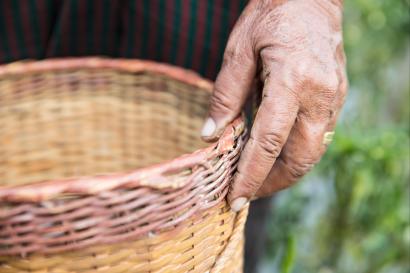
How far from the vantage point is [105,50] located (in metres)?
1.21

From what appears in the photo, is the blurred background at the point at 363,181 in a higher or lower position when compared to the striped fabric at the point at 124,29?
lower

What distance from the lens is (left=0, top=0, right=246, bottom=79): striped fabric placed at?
1.07 meters

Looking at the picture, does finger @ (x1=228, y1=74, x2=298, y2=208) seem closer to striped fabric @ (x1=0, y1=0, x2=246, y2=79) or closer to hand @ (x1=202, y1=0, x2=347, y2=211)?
hand @ (x1=202, y1=0, x2=347, y2=211)

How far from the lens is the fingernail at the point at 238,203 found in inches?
28.1

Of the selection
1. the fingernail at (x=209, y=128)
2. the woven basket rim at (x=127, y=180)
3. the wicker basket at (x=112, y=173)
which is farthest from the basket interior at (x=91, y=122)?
the woven basket rim at (x=127, y=180)

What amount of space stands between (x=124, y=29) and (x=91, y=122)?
0.19 m

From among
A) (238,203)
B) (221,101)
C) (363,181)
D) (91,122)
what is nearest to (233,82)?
(221,101)

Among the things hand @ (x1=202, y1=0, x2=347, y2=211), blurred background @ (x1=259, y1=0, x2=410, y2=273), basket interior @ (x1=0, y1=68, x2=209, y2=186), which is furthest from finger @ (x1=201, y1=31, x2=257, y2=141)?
blurred background @ (x1=259, y1=0, x2=410, y2=273)

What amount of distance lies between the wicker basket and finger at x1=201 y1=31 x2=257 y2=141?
2 cm

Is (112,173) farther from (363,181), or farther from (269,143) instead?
(363,181)

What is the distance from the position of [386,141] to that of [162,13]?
0.54m

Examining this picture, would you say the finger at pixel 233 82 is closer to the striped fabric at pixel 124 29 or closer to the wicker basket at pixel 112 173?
the wicker basket at pixel 112 173

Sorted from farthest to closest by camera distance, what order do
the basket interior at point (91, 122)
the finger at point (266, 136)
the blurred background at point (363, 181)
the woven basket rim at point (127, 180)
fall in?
the blurred background at point (363, 181)
the basket interior at point (91, 122)
the finger at point (266, 136)
the woven basket rim at point (127, 180)

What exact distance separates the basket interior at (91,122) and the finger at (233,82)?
0.48ft
